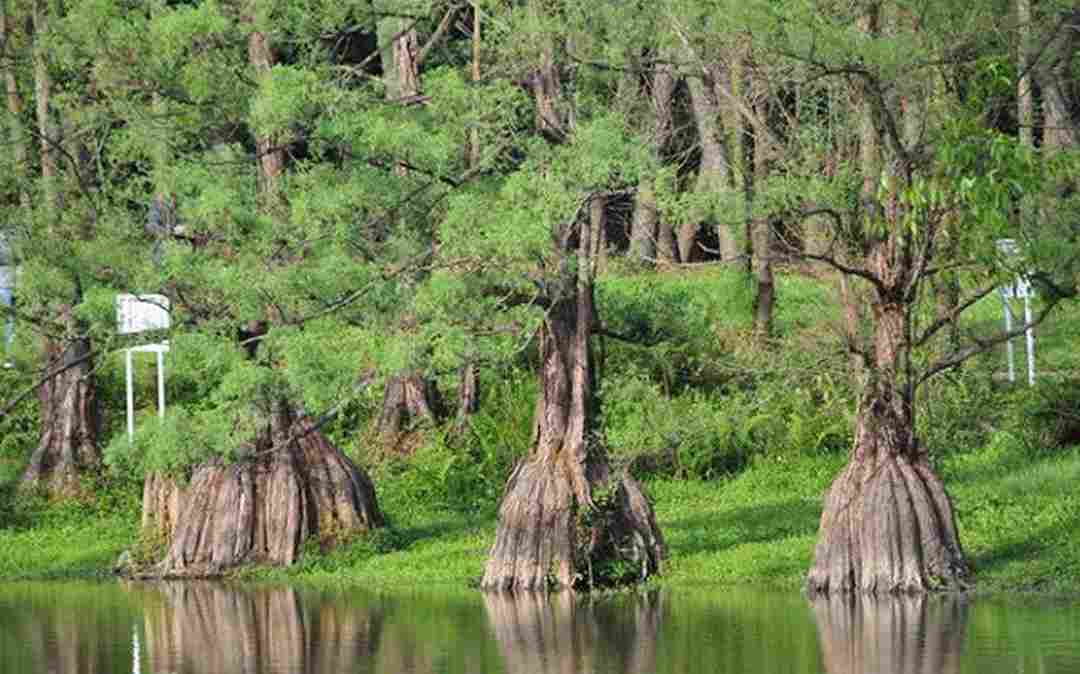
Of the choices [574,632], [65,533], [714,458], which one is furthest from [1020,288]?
[65,533]

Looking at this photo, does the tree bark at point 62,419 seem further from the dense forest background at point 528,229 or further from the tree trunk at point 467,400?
the tree trunk at point 467,400

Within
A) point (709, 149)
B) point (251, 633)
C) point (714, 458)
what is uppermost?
point (709, 149)

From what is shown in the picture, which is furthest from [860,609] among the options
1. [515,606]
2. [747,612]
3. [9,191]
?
[9,191]

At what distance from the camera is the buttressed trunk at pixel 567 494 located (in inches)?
1011

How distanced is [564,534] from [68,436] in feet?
38.9

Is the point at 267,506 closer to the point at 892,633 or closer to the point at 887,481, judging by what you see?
the point at 887,481

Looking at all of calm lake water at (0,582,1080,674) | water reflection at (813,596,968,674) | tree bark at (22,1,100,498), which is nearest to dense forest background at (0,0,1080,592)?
water reflection at (813,596,968,674)

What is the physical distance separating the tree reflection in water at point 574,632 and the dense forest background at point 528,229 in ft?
2.48

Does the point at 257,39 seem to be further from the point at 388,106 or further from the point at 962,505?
the point at 962,505

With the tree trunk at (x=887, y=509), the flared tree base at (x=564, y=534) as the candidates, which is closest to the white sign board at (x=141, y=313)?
the flared tree base at (x=564, y=534)

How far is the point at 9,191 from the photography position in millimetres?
31391

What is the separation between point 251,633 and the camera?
79.3ft

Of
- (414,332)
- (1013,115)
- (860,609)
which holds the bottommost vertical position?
(860,609)

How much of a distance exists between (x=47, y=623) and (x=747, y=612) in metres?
6.57
